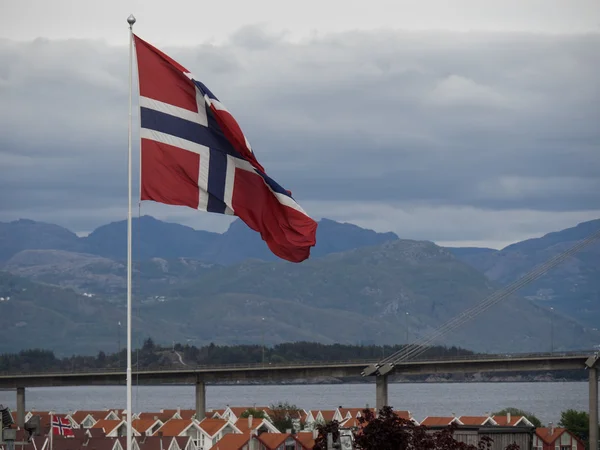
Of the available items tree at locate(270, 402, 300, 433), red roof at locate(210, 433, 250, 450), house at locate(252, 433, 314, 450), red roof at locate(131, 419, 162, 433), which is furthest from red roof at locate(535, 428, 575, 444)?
red roof at locate(131, 419, 162, 433)

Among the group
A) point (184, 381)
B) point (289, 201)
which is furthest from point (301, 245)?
point (184, 381)

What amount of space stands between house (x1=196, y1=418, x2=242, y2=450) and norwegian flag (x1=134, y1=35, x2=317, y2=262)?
260 feet

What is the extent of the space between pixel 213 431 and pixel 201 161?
3371 inches

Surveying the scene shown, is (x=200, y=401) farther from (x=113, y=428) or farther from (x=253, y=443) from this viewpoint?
(x=253, y=443)

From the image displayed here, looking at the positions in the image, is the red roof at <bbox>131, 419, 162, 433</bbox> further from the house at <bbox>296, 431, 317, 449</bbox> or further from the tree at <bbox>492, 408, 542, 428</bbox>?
the tree at <bbox>492, 408, 542, 428</bbox>

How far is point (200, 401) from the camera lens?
469ft

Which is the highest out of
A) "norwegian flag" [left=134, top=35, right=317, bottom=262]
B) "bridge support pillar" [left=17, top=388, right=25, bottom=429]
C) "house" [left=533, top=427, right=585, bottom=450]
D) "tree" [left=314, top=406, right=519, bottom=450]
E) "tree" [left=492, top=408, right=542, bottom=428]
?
"norwegian flag" [left=134, top=35, right=317, bottom=262]

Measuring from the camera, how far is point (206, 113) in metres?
26.2

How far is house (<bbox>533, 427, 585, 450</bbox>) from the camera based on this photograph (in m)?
98.9

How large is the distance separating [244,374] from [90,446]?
6912cm

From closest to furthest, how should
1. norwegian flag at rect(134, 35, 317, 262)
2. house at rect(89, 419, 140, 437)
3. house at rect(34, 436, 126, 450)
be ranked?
norwegian flag at rect(134, 35, 317, 262)
house at rect(34, 436, 126, 450)
house at rect(89, 419, 140, 437)

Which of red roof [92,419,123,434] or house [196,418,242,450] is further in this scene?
red roof [92,419,123,434]

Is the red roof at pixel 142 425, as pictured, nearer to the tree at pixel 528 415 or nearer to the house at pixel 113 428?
the house at pixel 113 428

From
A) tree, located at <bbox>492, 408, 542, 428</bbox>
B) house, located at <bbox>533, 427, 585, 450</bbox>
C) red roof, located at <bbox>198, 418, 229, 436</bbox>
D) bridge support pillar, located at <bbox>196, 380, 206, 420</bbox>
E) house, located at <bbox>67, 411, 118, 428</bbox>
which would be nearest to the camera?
house, located at <bbox>533, 427, 585, 450</bbox>
